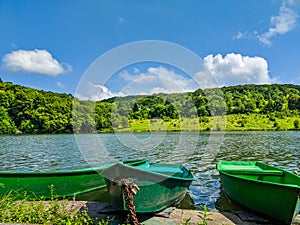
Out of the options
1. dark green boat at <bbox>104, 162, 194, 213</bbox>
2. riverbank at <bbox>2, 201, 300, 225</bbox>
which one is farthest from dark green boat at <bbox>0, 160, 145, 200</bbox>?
dark green boat at <bbox>104, 162, 194, 213</bbox>

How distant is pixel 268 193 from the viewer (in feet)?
20.2

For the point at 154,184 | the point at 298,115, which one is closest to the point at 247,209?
the point at 154,184

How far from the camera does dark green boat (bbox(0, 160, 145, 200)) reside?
25.5 feet

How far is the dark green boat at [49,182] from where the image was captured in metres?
7.79

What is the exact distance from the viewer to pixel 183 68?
7.95m

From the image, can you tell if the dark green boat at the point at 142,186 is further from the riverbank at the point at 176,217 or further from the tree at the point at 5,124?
the tree at the point at 5,124

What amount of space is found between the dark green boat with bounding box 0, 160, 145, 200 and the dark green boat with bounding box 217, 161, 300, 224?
12.7 ft

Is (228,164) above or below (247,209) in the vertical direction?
above

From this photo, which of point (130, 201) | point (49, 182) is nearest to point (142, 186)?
point (130, 201)

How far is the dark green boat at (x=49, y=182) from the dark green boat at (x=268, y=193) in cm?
386

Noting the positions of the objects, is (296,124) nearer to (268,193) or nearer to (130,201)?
(268,193)

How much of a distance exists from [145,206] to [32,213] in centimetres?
229

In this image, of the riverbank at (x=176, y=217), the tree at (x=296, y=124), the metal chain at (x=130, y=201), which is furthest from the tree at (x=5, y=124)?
the tree at (x=296, y=124)

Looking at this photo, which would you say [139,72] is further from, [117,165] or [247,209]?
[247,209]
